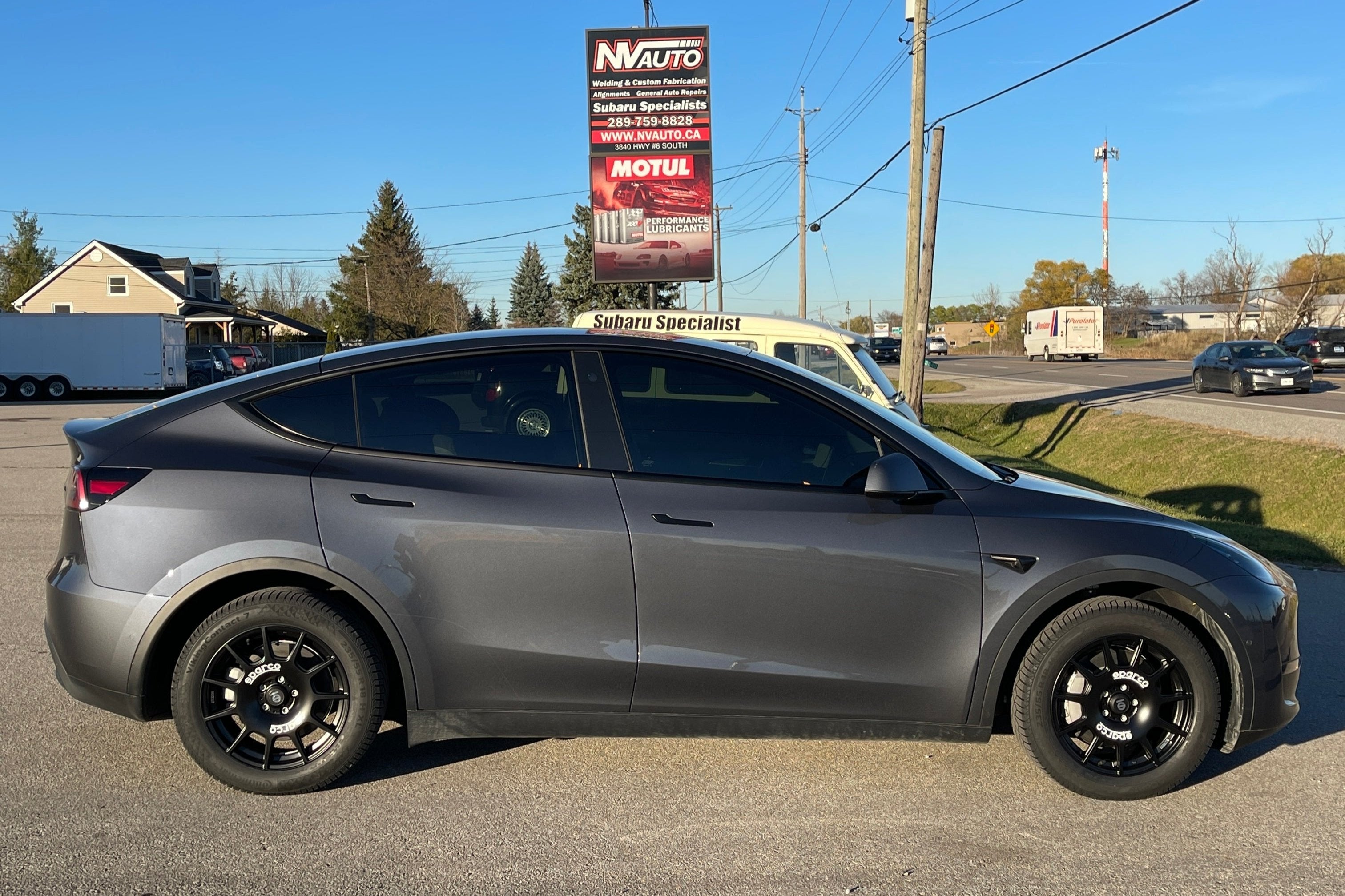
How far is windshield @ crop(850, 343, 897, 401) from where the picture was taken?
36.3 ft

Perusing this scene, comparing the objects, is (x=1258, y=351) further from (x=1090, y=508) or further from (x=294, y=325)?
(x=294, y=325)

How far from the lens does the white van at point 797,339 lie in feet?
38.0

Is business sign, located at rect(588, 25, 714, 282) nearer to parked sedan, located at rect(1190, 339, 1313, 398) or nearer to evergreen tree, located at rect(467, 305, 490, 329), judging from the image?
parked sedan, located at rect(1190, 339, 1313, 398)

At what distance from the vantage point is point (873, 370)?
11.7 metres

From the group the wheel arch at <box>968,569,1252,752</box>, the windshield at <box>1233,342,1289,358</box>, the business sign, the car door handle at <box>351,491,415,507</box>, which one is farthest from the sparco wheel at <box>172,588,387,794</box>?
the windshield at <box>1233,342,1289,358</box>

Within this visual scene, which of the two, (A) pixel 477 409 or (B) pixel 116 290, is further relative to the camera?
(B) pixel 116 290

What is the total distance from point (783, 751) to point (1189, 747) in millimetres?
1513

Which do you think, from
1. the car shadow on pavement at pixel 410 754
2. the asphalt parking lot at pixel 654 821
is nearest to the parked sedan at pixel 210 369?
the car shadow on pavement at pixel 410 754

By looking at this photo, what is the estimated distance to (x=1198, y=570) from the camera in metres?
3.84

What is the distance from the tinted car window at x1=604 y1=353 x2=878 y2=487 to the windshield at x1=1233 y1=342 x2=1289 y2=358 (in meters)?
28.7

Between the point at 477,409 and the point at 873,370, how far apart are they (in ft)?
27.1

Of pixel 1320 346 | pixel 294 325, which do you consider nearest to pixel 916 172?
pixel 1320 346

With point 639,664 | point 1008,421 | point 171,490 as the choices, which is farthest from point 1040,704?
point 1008,421

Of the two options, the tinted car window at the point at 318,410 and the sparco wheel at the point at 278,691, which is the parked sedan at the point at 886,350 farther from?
the sparco wheel at the point at 278,691
